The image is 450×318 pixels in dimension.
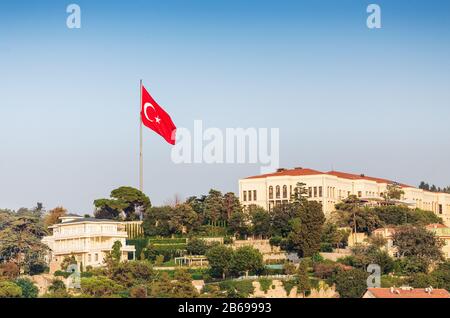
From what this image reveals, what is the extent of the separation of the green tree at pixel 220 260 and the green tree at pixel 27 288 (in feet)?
24.7

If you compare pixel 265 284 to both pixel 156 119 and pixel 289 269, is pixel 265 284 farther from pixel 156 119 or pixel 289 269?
pixel 156 119

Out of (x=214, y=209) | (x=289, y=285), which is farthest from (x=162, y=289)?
(x=214, y=209)

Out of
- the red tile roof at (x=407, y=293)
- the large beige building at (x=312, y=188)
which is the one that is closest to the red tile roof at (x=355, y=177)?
the large beige building at (x=312, y=188)

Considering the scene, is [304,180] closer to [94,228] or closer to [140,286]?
[94,228]

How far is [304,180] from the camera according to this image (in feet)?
208

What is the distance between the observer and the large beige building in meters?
62.9

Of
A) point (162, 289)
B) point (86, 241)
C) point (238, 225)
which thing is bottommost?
point (162, 289)

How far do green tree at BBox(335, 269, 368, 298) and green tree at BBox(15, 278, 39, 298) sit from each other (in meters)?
12.4

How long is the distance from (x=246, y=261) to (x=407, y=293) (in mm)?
8777

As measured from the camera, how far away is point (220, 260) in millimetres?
50469

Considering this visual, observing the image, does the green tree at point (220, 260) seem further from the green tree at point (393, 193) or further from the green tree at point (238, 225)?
the green tree at point (393, 193)

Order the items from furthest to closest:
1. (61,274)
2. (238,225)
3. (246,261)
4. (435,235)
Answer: (238,225) → (435,235) → (61,274) → (246,261)

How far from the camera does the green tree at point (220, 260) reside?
5038 cm
